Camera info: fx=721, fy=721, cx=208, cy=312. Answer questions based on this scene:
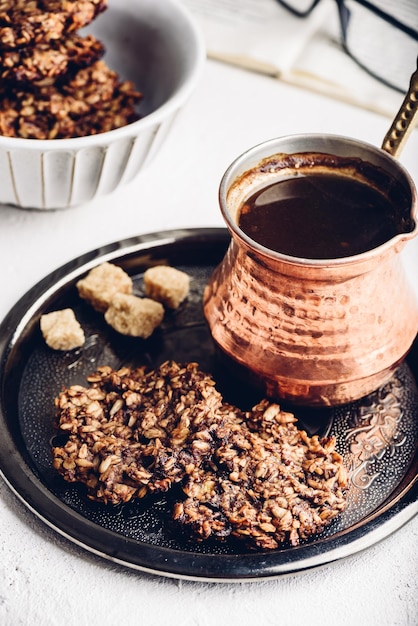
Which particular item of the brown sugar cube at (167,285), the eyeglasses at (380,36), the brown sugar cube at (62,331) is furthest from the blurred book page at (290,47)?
the brown sugar cube at (62,331)

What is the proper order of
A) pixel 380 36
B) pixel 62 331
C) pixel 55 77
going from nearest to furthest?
pixel 62 331 → pixel 55 77 → pixel 380 36

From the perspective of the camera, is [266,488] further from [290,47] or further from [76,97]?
[290,47]

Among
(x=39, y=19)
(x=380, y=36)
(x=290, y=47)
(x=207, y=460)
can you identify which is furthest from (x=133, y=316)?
(x=380, y=36)

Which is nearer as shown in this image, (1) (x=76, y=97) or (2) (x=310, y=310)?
(2) (x=310, y=310)

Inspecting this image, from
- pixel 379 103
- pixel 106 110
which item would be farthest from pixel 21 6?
pixel 379 103

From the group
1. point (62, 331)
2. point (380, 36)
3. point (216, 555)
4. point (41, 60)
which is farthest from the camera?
point (380, 36)

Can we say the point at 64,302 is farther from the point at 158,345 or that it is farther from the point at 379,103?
the point at 379,103
